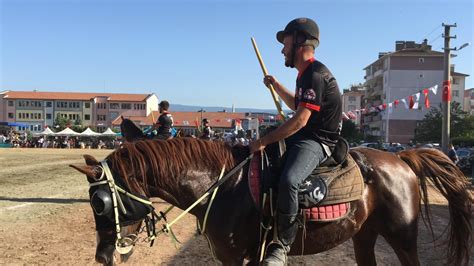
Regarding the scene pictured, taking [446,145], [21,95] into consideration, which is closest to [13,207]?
[446,145]

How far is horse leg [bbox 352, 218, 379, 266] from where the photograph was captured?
407 cm

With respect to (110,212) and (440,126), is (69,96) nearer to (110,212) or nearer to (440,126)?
(440,126)

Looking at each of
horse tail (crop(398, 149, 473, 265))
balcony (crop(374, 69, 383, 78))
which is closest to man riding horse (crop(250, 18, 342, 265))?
horse tail (crop(398, 149, 473, 265))

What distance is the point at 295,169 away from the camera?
10.0 feet

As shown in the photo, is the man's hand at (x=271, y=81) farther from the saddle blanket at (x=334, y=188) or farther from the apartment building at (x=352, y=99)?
the apartment building at (x=352, y=99)

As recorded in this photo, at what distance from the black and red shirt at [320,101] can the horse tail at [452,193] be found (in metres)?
1.36

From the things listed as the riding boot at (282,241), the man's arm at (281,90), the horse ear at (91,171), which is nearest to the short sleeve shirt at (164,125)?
the man's arm at (281,90)

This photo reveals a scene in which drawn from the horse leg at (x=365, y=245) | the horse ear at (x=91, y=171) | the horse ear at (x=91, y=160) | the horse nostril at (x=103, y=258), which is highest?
the horse ear at (x=91, y=160)

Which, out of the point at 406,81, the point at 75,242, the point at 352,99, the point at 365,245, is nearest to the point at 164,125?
the point at 75,242

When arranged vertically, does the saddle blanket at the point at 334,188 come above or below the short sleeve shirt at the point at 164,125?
below

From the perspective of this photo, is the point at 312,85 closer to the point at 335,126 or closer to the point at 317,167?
the point at 335,126

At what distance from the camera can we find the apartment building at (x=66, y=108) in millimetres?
111750

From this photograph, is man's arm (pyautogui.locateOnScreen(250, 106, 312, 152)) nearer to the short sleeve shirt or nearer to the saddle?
the saddle

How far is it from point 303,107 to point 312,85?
19 centimetres
